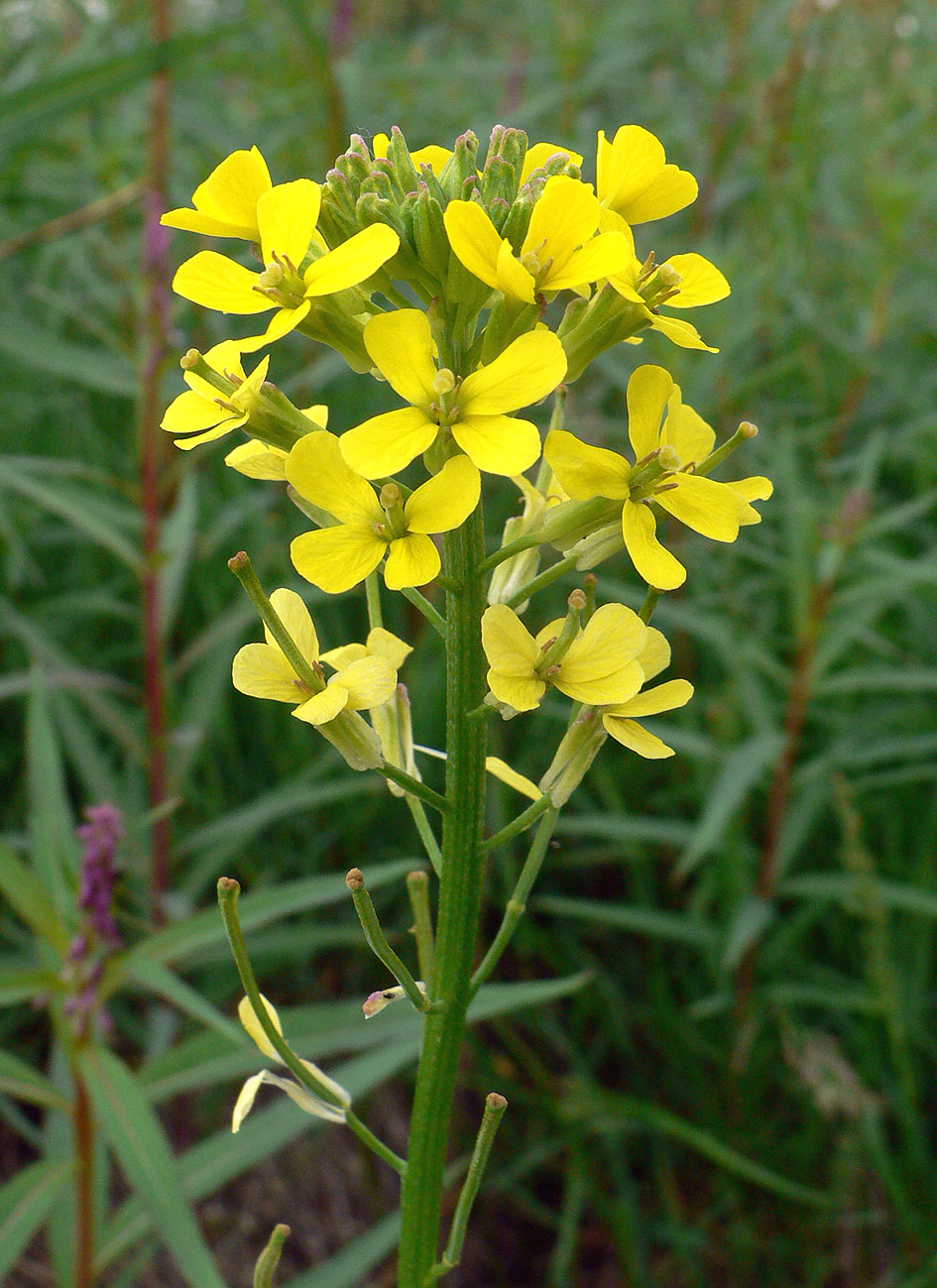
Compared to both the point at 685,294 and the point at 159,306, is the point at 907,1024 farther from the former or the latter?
the point at 159,306

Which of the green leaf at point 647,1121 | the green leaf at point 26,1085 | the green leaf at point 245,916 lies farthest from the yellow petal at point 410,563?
the green leaf at point 647,1121

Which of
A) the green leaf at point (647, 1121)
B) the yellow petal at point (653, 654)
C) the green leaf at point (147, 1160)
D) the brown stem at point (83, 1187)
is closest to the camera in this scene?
the yellow petal at point (653, 654)

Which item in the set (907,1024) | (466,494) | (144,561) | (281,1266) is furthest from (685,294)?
(281,1266)

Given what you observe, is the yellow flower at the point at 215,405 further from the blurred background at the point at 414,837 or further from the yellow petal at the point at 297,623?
the blurred background at the point at 414,837

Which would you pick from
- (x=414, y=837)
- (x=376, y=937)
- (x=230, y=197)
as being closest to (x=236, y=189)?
(x=230, y=197)

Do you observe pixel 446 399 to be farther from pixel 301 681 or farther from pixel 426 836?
pixel 426 836

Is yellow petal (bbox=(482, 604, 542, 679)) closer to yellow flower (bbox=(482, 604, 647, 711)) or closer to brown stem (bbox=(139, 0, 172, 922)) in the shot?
Answer: yellow flower (bbox=(482, 604, 647, 711))
